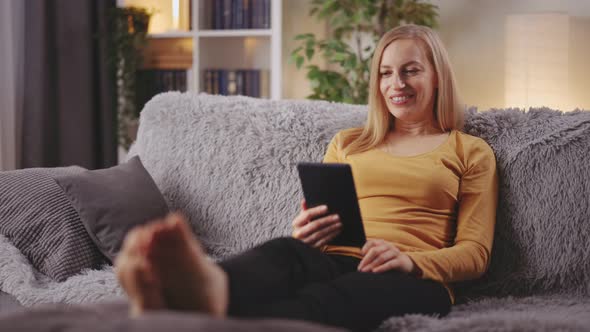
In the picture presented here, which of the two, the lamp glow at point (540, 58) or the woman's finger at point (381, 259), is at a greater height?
the lamp glow at point (540, 58)

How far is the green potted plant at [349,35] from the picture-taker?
3057 mm

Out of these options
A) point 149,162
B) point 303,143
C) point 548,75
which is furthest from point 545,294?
point 548,75

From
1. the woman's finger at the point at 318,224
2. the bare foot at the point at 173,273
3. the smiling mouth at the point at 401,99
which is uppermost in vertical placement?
the smiling mouth at the point at 401,99

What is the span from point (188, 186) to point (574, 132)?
1.02 m

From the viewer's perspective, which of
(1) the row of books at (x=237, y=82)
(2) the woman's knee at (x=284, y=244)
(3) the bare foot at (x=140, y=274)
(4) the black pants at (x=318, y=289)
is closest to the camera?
(3) the bare foot at (x=140, y=274)

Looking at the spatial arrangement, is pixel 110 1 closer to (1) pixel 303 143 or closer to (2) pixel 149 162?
(2) pixel 149 162

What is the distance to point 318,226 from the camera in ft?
4.84

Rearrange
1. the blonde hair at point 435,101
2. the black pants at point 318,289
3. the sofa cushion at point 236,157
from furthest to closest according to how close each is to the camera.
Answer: the sofa cushion at point 236,157, the blonde hair at point 435,101, the black pants at point 318,289

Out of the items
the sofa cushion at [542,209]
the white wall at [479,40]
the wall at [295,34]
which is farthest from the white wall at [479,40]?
the sofa cushion at [542,209]

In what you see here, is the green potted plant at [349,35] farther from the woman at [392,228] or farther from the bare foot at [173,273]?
the bare foot at [173,273]

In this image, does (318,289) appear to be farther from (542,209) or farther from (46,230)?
(46,230)

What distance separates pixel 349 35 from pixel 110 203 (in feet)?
5.52

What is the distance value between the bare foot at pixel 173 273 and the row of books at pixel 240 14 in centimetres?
254

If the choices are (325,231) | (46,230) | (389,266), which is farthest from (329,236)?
(46,230)
